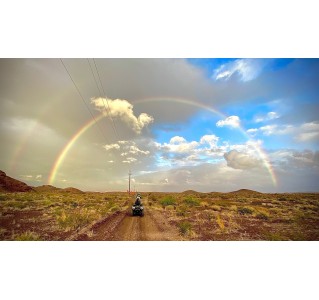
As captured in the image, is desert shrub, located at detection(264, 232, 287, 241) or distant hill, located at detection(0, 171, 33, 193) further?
distant hill, located at detection(0, 171, 33, 193)

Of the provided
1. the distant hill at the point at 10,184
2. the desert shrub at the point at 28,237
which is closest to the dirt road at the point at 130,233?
the desert shrub at the point at 28,237

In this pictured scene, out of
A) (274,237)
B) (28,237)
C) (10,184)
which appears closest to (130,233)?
(28,237)

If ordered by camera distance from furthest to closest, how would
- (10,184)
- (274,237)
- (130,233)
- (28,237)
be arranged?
1. (10,184)
2. (130,233)
3. (274,237)
4. (28,237)

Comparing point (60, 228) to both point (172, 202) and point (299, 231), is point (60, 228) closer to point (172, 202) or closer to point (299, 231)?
point (299, 231)

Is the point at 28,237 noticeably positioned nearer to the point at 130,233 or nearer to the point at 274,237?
the point at 130,233

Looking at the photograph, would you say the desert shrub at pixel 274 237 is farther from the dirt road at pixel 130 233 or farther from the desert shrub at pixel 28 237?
the desert shrub at pixel 28 237

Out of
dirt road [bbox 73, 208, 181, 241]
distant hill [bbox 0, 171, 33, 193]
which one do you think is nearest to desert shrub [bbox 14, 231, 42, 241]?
dirt road [bbox 73, 208, 181, 241]

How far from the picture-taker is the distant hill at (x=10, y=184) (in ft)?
268

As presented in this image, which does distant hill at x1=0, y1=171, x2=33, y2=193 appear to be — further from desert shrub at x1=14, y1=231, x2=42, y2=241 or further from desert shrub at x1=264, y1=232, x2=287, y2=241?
desert shrub at x1=264, y1=232, x2=287, y2=241

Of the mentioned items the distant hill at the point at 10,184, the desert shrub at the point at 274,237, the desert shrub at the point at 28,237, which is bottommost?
the desert shrub at the point at 274,237

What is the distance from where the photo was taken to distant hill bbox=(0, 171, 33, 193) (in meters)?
81.8

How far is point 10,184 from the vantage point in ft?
282

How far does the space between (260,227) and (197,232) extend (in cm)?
500
